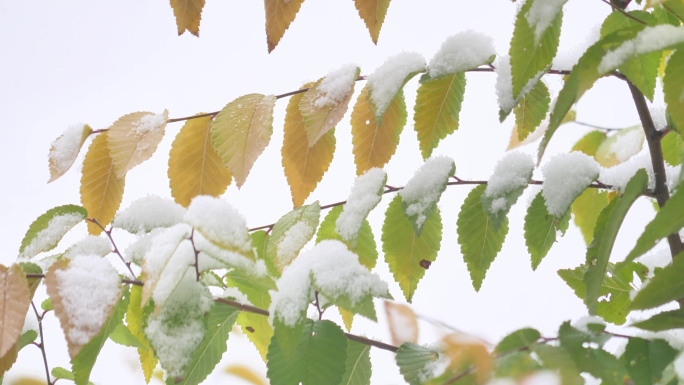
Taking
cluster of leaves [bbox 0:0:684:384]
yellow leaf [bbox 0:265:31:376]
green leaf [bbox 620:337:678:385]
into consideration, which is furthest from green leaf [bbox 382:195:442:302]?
yellow leaf [bbox 0:265:31:376]

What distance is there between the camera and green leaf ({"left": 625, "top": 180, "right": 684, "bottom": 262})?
356 millimetres

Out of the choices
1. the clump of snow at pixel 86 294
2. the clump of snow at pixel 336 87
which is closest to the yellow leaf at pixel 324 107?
the clump of snow at pixel 336 87

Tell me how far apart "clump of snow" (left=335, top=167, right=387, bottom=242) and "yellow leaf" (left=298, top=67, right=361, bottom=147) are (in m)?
0.06

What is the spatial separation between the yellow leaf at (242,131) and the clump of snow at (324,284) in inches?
5.6

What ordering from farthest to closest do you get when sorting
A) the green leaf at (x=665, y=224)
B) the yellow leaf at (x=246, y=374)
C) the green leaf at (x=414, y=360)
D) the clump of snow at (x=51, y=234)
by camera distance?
the yellow leaf at (x=246, y=374) → the clump of snow at (x=51, y=234) → the green leaf at (x=414, y=360) → the green leaf at (x=665, y=224)

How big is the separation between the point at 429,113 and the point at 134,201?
296mm

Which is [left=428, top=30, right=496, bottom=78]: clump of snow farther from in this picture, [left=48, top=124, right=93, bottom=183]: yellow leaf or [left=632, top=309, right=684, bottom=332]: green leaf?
→ [left=48, top=124, right=93, bottom=183]: yellow leaf

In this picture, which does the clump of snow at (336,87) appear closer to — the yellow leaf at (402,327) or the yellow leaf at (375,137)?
the yellow leaf at (375,137)

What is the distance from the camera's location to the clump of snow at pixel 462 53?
56 cm

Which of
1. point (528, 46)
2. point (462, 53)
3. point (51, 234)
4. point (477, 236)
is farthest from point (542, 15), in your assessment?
point (51, 234)

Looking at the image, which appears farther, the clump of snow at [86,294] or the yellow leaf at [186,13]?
the yellow leaf at [186,13]

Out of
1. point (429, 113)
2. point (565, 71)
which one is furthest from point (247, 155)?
point (565, 71)

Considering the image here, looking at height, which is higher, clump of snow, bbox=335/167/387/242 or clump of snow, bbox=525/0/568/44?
clump of snow, bbox=525/0/568/44

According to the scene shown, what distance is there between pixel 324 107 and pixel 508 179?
0.19 metres
